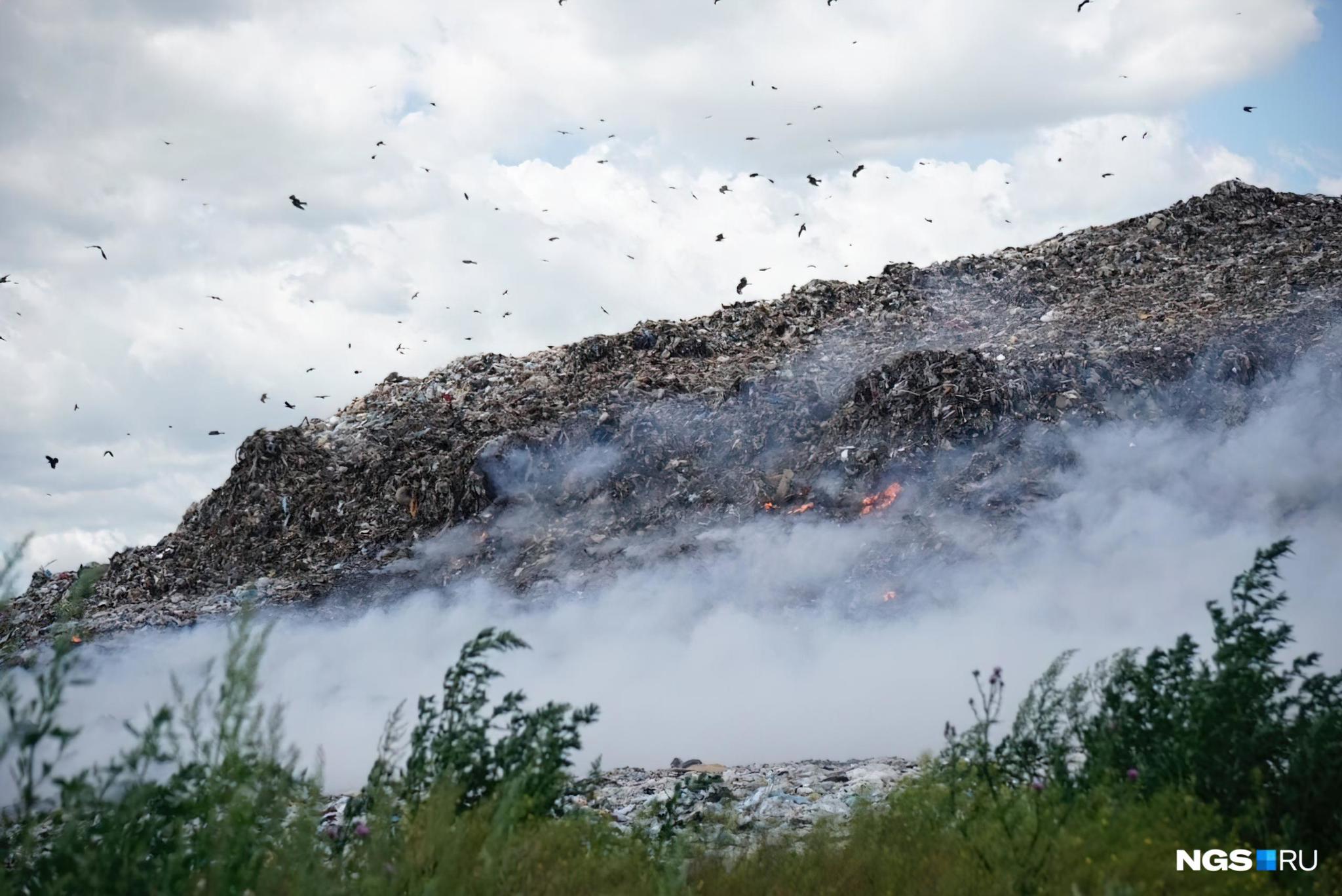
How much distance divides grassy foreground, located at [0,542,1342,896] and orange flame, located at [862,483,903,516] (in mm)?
5124

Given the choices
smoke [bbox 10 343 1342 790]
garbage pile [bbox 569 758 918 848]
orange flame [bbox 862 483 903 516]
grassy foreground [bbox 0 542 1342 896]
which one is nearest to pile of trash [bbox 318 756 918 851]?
garbage pile [bbox 569 758 918 848]

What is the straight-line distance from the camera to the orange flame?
10391 millimetres

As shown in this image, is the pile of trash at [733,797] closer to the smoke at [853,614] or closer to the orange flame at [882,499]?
the smoke at [853,614]

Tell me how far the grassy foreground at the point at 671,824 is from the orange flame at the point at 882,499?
16.8 ft

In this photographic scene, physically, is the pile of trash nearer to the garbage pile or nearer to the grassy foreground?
the garbage pile

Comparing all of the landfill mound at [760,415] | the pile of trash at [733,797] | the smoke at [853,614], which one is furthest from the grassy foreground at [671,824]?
the landfill mound at [760,415]

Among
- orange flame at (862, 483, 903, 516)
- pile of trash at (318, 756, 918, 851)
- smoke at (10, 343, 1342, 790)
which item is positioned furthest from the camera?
orange flame at (862, 483, 903, 516)

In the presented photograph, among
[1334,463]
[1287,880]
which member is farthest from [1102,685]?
[1334,463]

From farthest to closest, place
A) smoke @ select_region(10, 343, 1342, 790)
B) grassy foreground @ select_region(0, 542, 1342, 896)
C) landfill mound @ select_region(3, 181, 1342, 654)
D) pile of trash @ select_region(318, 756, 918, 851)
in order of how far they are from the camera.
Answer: landfill mound @ select_region(3, 181, 1342, 654) < smoke @ select_region(10, 343, 1342, 790) < pile of trash @ select_region(318, 756, 918, 851) < grassy foreground @ select_region(0, 542, 1342, 896)

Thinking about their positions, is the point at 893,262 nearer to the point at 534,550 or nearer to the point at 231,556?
the point at 534,550

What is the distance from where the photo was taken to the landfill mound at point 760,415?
10.9m

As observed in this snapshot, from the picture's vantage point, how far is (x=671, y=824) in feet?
16.4

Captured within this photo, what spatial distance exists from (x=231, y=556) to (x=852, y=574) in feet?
24.5

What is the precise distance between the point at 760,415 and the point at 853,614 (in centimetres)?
344
